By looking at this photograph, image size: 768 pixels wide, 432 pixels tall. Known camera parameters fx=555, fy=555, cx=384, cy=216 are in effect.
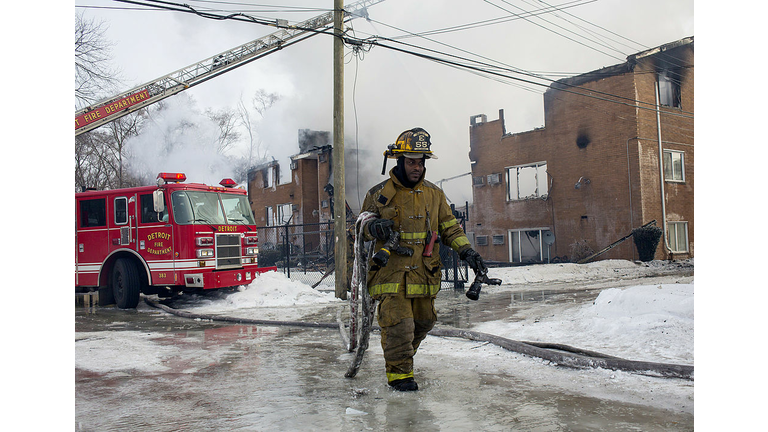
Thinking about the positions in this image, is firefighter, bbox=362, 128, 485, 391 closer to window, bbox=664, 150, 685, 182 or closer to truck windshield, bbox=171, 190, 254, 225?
truck windshield, bbox=171, 190, 254, 225

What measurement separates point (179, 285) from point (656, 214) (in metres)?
15.4

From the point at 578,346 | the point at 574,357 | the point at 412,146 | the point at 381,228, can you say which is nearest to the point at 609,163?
the point at 578,346

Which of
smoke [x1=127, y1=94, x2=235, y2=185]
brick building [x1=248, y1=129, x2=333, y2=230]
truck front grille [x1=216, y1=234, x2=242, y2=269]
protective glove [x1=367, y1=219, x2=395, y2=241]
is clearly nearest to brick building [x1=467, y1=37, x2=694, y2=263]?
brick building [x1=248, y1=129, x2=333, y2=230]

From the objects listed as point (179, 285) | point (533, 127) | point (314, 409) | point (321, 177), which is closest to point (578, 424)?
point (314, 409)

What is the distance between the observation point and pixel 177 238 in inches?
392

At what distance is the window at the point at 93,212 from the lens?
10758mm

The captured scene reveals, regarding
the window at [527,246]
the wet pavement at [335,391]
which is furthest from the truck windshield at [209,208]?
the window at [527,246]

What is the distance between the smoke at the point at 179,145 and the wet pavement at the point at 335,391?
23192 mm

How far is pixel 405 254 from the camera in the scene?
3.98 m

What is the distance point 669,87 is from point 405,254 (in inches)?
718

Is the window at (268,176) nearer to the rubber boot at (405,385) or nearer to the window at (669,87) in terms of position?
the window at (669,87)

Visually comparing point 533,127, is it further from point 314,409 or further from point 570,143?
point 314,409

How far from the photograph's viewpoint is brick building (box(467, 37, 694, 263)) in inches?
732

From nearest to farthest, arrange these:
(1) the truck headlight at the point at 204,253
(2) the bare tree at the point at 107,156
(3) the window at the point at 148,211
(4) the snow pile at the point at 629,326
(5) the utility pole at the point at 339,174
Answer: (4) the snow pile at the point at 629,326
(1) the truck headlight at the point at 204,253
(3) the window at the point at 148,211
(5) the utility pole at the point at 339,174
(2) the bare tree at the point at 107,156
